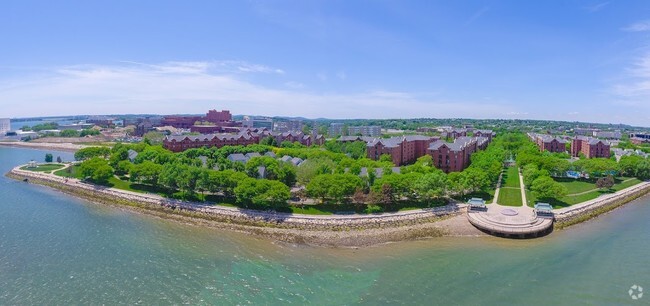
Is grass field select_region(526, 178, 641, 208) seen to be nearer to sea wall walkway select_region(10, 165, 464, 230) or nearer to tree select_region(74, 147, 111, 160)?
sea wall walkway select_region(10, 165, 464, 230)

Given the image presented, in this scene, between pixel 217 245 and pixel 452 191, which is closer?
pixel 217 245

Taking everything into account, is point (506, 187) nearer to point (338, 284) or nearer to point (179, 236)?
point (338, 284)

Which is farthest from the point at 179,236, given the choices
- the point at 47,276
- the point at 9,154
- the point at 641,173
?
the point at 9,154

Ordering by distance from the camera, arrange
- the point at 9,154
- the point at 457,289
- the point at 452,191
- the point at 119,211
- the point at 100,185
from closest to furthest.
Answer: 1. the point at 457,289
2. the point at 119,211
3. the point at 452,191
4. the point at 100,185
5. the point at 9,154

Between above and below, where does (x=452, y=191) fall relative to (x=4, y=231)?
above

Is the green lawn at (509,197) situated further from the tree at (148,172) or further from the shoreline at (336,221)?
the tree at (148,172)

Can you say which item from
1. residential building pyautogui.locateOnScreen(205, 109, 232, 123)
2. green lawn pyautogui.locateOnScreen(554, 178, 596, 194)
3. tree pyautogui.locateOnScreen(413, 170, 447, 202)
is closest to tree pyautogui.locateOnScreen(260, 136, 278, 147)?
tree pyautogui.locateOnScreen(413, 170, 447, 202)
